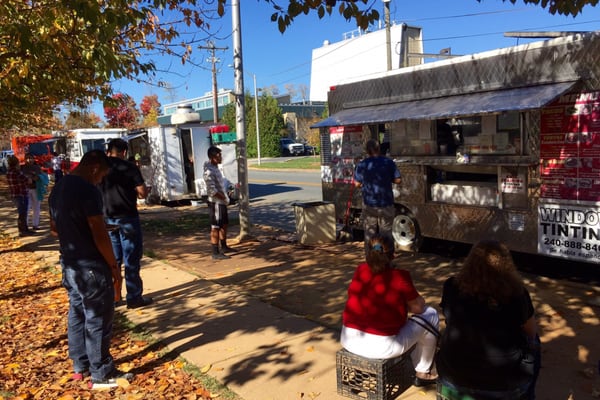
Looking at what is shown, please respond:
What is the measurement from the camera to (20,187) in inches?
432

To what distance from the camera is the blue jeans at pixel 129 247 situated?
18.8ft

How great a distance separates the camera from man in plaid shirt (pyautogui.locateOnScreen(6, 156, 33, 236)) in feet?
36.1

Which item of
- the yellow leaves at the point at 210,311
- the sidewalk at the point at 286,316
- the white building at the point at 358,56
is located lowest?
the sidewalk at the point at 286,316

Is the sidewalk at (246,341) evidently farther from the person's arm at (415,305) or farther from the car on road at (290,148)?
the car on road at (290,148)

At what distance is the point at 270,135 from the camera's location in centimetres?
4662

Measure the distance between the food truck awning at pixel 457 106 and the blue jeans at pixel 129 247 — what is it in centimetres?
386

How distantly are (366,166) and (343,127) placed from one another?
8.00ft

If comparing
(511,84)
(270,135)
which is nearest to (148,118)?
(270,135)

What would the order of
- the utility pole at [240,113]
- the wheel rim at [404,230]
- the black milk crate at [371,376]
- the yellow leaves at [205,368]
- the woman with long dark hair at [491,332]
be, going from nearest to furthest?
1. the woman with long dark hair at [491,332]
2. the black milk crate at [371,376]
3. the yellow leaves at [205,368]
4. the wheel rim at [404,230]
5. the utility pole at [240,113]

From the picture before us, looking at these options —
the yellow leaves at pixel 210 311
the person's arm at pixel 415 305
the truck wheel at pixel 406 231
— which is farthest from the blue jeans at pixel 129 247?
the truck wheel at pixel 406 231

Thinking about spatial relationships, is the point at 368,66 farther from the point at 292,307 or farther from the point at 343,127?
the point at 292,307

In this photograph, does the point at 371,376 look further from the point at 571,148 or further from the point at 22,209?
the point at 22,209

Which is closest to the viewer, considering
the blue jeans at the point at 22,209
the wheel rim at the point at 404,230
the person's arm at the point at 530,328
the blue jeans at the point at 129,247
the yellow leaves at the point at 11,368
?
the person's arm at the point at 530,328

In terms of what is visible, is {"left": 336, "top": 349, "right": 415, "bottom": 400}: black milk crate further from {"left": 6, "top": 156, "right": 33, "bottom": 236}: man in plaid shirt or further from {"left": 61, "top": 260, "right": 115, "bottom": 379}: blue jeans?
{"left": 6, "top": 156, "right": 33, "bottom": 236}: man in plaid shirt
